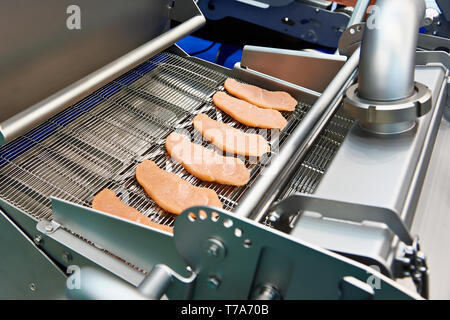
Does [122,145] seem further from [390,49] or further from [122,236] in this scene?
[390,49]

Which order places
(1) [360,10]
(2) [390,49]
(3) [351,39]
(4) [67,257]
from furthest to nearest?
(1) [360,10]
(3) [351,39]
(4) [67,257]
(2) [390,49]

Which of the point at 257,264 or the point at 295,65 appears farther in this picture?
the point at 295,65

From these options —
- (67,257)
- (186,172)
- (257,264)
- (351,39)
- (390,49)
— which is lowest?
(67,257)

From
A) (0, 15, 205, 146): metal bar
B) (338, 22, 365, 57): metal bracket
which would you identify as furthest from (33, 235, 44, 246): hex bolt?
(338, 22, 365, 57): metal bracket

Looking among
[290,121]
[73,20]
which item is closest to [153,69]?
[73,20]

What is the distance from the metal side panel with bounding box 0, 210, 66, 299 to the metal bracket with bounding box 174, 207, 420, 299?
49 cm

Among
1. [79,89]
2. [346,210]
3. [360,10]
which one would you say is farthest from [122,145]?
[360,10]

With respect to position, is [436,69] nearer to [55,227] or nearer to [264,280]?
[264,280]

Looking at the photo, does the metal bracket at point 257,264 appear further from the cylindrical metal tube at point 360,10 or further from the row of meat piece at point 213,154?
the cylindrical metal tube at point 360,10

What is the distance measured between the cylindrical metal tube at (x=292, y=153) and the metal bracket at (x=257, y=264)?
16cm

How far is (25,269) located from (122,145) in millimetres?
458

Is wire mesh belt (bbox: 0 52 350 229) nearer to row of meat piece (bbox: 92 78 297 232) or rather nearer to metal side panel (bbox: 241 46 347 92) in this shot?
row of meat piece (bbox: 92 78 297 232)

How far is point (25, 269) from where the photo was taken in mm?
1265
